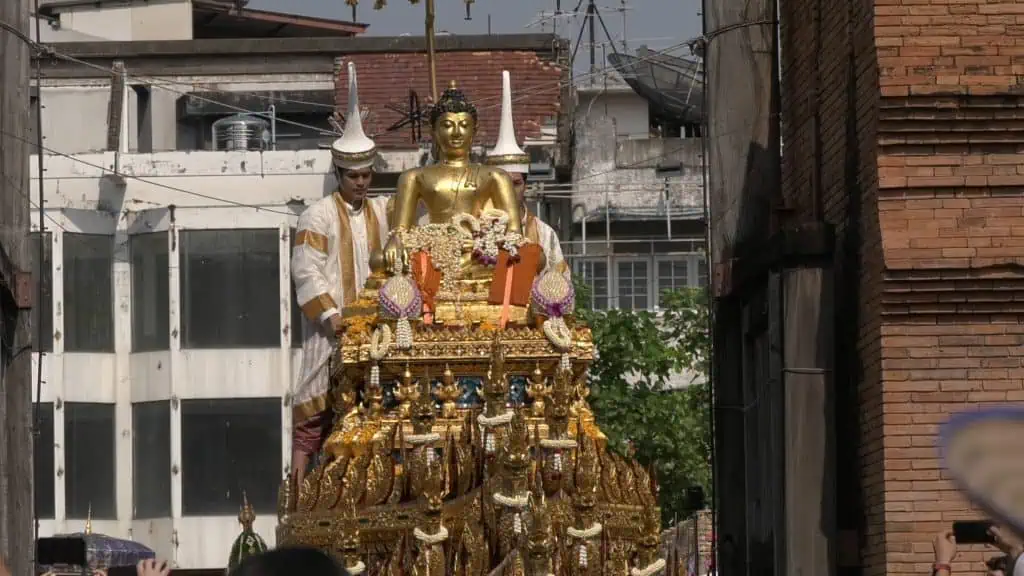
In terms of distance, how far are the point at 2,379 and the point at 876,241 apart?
6.73 metres

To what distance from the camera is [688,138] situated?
47875mm

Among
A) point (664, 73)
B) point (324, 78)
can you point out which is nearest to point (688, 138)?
point (664, 73)

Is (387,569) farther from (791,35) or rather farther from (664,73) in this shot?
(664,73)

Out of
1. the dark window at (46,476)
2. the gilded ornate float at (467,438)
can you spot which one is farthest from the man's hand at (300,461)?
the dark window at (46,476)

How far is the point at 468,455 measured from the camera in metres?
17.6

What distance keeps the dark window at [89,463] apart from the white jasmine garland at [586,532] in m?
24.1

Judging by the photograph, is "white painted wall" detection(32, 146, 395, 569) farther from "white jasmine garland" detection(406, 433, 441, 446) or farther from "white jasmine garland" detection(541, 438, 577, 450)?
"white jasmine garland" detection(541, 438, 577, 450)

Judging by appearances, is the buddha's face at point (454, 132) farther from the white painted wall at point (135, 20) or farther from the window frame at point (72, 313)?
the white painted wall at point (135, 20)

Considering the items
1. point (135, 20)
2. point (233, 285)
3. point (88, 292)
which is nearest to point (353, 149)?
point (233, 285)

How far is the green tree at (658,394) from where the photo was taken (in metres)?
35.8

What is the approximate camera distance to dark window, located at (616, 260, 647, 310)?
4712 cm

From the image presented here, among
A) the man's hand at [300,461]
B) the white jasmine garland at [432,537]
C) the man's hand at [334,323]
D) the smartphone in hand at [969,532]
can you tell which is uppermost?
the man's hand at [334,323]

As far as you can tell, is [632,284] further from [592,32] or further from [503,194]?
[503,194]

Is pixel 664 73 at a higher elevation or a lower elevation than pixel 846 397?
higher
